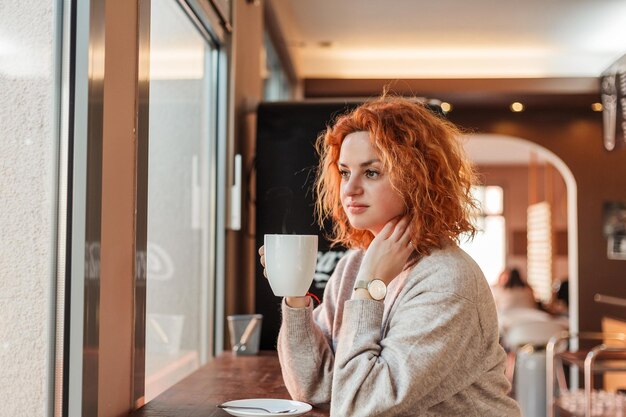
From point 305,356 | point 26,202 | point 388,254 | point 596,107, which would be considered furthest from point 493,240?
point 26,202

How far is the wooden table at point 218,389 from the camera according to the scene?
1.66 metres

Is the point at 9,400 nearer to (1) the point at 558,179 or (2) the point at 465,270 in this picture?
(2) the point at 465,270

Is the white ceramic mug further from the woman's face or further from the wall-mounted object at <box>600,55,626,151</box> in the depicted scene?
the wall-mounted object at <box>600,55,626,151</box>

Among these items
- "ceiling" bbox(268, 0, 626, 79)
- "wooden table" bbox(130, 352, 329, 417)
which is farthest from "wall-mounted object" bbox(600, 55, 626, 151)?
"wooden table" bbox(130, 352, 329, 417)

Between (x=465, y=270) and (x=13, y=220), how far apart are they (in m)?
0.82

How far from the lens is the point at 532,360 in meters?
5.73

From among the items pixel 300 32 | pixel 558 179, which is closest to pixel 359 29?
pixel 300 32

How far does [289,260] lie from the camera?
1.41 m

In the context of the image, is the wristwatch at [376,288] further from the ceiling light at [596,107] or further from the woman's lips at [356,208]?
the ceiling light at [596,107]

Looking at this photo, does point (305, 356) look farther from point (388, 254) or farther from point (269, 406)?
point (388, 254)

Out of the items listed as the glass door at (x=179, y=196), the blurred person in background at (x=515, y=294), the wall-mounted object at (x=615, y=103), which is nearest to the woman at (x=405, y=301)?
the glass door at (x=179, y=196)

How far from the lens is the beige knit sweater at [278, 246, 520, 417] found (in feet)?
4.29

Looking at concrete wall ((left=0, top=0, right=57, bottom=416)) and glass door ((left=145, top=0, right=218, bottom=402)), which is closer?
concrete wall ((left=0, top=0, right=57, bottom=416))

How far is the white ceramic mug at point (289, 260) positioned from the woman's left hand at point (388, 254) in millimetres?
107
